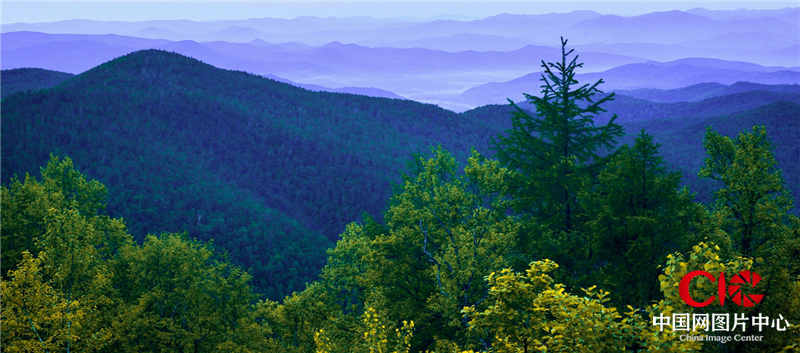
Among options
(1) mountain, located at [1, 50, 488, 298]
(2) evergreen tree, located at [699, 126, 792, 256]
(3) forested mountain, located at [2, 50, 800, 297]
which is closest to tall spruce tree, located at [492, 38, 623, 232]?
(2) evergreen tree, located at [699, 126, 792, 256]

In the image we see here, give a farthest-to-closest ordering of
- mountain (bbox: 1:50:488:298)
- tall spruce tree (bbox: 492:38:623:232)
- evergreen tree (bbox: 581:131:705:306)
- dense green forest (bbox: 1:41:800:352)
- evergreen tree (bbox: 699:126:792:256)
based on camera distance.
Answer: mountain (bbox: 1:50:488:298) < evergreen tree (bbox: 699:126:792:256) < tall spruce tree (bbox: 492:38:623:232) < evergreen tree (bbox: 581:131:705:306) < dense green forest (bbox: 1:41:800:352)

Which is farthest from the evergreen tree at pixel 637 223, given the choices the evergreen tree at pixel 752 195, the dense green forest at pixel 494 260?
the evergreen tree at pixel 752 195

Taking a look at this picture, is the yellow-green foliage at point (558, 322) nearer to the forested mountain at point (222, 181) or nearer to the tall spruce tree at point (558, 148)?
the tall spruce tree at point (558, 148)

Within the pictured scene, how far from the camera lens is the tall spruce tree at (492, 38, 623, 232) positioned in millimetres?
19875

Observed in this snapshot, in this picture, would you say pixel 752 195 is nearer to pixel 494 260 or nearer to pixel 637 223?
pixel 637 223

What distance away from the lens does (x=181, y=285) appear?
29469mm

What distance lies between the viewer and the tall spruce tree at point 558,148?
65.2 feet

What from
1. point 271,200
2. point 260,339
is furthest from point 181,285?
point 271,200

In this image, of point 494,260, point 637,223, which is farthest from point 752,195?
point 494,260

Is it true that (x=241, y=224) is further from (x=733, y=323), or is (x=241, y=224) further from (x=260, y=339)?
(x=733, y=323)

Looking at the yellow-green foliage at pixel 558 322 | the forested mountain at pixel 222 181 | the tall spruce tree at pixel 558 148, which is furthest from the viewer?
the forested mountain at pixel 222 181

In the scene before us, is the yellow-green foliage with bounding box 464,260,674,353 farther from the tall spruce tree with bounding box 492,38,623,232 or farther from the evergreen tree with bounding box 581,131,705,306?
the tall spruce tree with bounding box 492,38,623,232

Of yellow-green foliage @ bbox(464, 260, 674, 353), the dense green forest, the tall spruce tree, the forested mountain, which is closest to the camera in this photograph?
Answer: yellow-green foliage @ bbox(464, 260, 674, 353)

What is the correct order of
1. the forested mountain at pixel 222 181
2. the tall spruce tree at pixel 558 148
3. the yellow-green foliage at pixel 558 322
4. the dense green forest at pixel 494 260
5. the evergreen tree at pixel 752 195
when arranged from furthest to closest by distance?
1. the forested mountain at pixel 222 181
2. the evergreen tree at pixel 752 195
3. the tall spruce tree at pixel 558 148
4. the dense green forest at pixel 494 260
5. the yellow-green foliage at pixel 558 322
